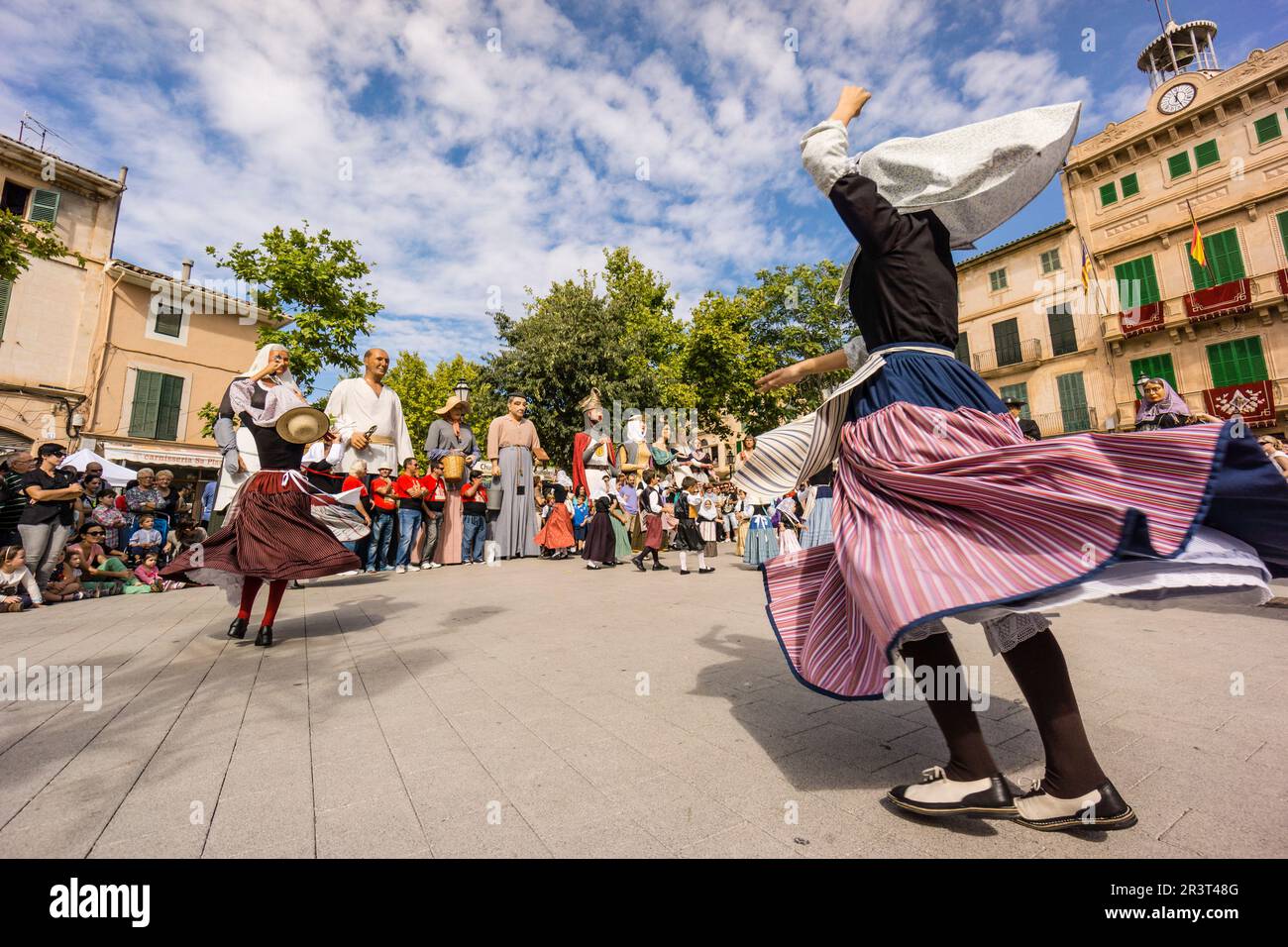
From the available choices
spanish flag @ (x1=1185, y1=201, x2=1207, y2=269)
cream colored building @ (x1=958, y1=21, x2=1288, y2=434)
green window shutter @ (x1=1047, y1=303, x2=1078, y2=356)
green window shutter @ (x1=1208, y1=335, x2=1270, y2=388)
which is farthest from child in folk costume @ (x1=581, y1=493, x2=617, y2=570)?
green window shutter @ (x1=1047, y1=303, x2=1078, y2=356)

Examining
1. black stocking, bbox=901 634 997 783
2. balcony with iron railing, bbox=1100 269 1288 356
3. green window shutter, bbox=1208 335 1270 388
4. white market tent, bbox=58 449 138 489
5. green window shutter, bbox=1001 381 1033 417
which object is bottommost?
black stocking, bbox=901 634 997 783

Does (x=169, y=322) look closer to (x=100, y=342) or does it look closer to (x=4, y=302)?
(x=100, y=342)

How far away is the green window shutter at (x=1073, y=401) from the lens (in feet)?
83.7

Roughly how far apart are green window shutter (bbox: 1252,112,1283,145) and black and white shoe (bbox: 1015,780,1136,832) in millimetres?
31171

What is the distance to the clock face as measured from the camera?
22.5 meters

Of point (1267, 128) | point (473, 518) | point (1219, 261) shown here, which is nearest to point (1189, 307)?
point (1219, 261)

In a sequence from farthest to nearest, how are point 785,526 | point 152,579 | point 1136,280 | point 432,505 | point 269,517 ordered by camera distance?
1. point 1136,280
2. point 432,505
3. point 785,526
4. point 152,579
5. point 269,517

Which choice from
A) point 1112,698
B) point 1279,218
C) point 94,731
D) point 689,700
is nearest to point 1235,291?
point 1279,218

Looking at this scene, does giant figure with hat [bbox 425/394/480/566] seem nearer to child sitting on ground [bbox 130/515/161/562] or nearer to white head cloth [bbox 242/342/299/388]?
child sitting on ground [bbox 130/515/161/562]

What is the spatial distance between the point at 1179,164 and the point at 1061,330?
23.1ft

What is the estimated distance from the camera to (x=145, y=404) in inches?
881

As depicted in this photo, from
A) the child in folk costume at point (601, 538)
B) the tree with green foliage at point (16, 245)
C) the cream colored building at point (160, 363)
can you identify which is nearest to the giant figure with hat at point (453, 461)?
the child in folk costume at point (601, 538)

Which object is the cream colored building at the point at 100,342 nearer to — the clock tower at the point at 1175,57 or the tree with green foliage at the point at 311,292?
the tree with green foliage at the point at 311,292

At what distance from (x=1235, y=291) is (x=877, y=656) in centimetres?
2921
